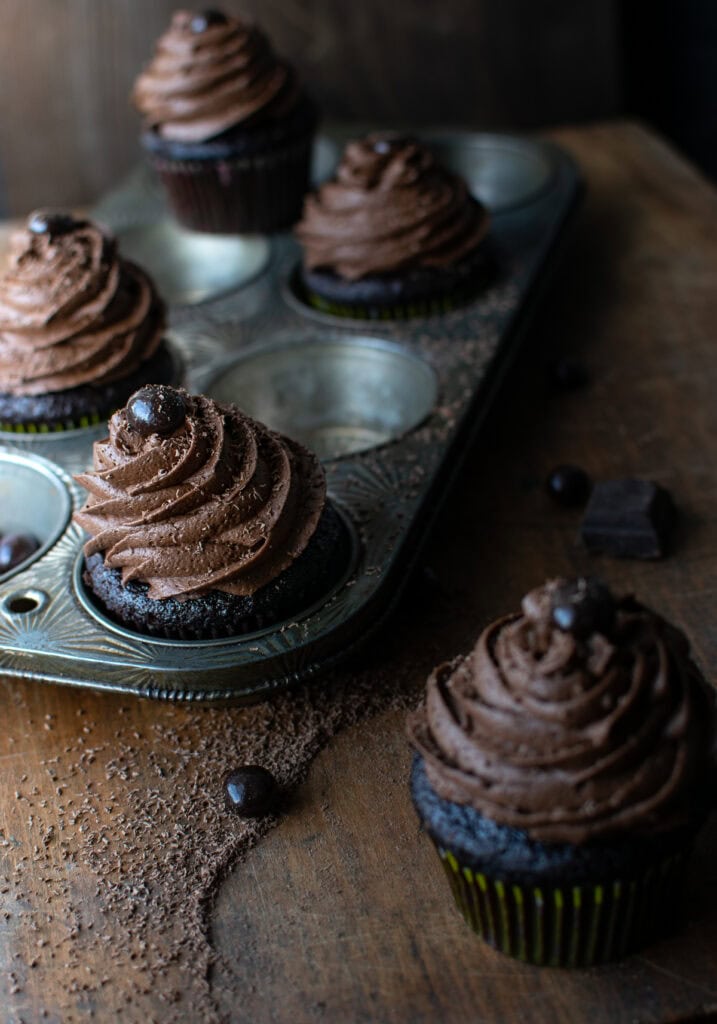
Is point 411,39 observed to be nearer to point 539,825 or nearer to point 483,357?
point 483,357

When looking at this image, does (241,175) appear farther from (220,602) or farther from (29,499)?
(220,602)

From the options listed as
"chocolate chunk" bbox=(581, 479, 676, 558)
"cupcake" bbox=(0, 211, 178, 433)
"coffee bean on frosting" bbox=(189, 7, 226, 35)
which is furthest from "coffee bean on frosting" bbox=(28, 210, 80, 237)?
"chocolate chunk" bbox=(581, 479, 676, 558)

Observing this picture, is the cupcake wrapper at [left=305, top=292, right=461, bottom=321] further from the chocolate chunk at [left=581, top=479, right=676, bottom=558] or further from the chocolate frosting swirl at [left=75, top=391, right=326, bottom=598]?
the chocolate frosting swirl at [left=75, top=391, right=326, bottom=598]

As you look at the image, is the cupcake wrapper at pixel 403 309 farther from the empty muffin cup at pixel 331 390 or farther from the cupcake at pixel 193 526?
the cupcake at pixel 193 526

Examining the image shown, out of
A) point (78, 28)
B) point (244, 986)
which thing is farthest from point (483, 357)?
point (78, 28)

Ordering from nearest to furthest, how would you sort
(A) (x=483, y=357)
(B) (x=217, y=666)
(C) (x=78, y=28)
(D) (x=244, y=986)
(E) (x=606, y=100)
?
(D) (x=244, y=986) < (B) (x=217, y=666) < (A) (x=483, y=357) < (C) (x=78, y=28) < (E) (x=606, y=100)

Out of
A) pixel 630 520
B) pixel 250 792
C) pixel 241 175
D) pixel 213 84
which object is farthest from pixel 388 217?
pixel 250 792
